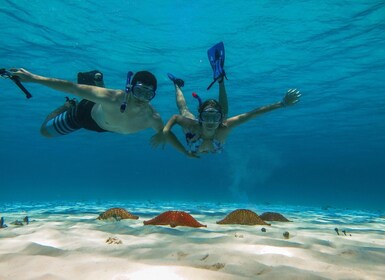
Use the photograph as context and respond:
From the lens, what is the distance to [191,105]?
28906mm


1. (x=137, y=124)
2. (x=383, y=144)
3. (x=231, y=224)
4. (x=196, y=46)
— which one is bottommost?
(x=231, y=224)

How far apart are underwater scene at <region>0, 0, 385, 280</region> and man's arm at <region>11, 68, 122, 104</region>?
3cm

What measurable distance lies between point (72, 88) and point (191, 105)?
22.7m

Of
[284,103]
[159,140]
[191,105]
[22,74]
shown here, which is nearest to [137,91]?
[159,140]

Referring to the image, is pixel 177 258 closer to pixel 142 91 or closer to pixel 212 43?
pixel 142 91

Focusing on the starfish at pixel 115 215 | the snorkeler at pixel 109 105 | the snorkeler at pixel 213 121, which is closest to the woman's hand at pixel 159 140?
the snorkeler at pixel 213 121

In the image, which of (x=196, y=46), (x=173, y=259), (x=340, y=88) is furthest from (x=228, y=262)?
(x=340, y=88)

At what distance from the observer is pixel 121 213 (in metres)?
8.97

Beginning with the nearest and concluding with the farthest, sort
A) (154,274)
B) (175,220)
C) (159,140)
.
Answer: (154,274) → (175,220) → (159,140)

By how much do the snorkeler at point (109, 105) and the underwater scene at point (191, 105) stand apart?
38 millimetres

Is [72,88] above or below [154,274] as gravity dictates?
above

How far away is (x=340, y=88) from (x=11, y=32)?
24228 millimetres

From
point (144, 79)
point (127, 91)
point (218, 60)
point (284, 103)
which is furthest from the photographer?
point (218, 60)

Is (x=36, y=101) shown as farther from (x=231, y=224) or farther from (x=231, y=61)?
(x=231, y=224)
